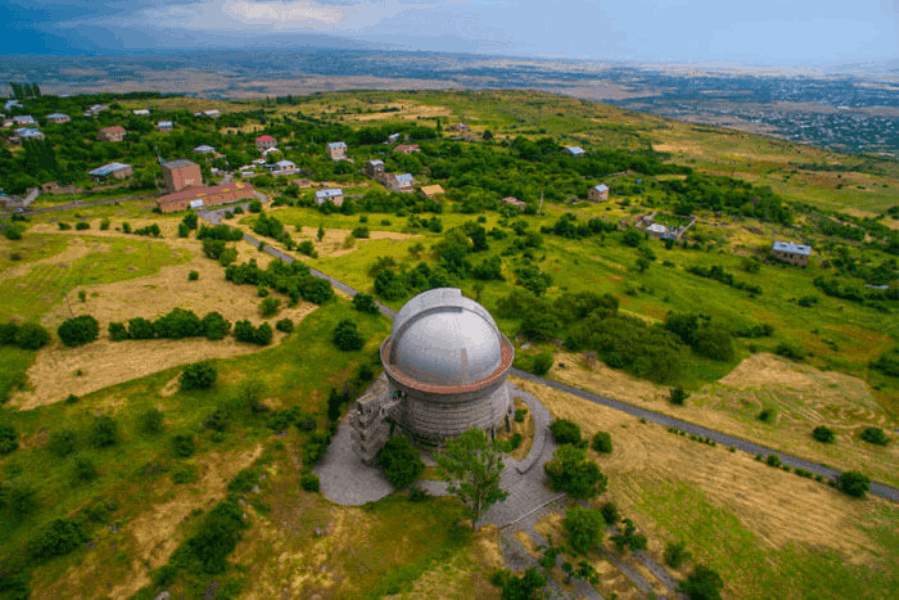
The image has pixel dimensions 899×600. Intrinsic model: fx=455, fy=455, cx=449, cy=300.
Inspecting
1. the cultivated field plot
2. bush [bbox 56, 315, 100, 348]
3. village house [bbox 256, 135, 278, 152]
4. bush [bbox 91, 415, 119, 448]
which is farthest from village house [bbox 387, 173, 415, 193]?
bush [bbox 91, 415, 119, 448]

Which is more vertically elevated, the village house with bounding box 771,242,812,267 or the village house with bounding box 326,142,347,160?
the village house with bounding box 326,142,347,160

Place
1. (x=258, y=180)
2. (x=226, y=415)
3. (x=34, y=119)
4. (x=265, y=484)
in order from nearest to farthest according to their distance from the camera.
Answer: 1. (x=265, y=484)
2. (x=226, y=415)
3. (x=258, y=180)
4. (x=34, y=119)

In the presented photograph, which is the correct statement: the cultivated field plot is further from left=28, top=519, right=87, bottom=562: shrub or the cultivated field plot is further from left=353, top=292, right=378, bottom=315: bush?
left=28, top=519, right=87, bottom=562: shrub

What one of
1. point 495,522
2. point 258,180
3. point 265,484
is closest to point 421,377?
point 495,522

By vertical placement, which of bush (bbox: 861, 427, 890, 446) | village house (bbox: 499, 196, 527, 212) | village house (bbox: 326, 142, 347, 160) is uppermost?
village house (bbox: 326, 142, 347, 160)

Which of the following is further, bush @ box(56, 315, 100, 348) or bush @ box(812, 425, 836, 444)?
bush @ box(56, 315, 100, 348)

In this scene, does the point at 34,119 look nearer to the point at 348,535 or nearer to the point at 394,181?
the point at 394,181
